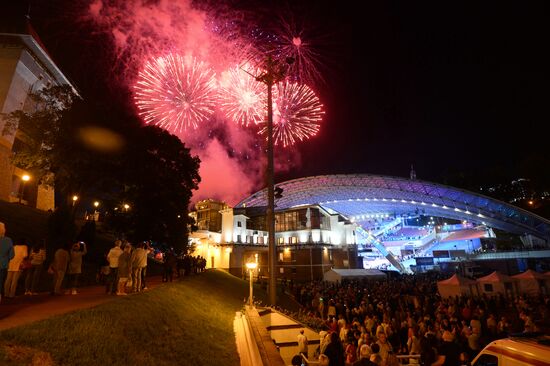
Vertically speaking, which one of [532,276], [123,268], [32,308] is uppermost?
[123,268]

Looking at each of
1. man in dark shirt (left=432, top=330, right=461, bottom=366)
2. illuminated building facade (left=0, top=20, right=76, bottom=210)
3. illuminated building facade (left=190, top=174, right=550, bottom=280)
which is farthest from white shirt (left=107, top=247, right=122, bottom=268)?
illuminated building facade (left=190, top=174, right=550, bottom=280)

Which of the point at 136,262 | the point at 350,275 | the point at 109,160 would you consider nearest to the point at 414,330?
the point at 136,262

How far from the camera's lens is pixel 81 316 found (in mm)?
6602

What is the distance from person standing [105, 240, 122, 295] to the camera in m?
11.5

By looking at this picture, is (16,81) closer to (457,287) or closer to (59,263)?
(59,263)

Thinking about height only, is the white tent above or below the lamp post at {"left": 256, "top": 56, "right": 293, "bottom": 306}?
below

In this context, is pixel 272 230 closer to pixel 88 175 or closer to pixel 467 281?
pixel 88 175

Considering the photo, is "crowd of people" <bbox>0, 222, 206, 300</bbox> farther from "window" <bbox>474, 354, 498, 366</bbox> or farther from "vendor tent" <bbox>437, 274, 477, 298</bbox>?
"vendor tent" <bbox>437, 274, 477, 298</bbox>

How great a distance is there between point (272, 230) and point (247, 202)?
150 feet

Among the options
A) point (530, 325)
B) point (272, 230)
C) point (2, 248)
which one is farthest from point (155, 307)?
point (530, 325)

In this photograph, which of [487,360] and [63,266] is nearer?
[487,360]

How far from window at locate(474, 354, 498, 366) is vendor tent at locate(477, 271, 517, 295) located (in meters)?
19.5

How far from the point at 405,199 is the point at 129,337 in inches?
2203

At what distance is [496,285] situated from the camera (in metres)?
21.8
